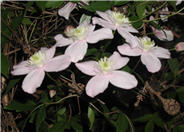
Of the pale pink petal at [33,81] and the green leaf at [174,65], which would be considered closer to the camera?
the pale pink petal at [33,81]

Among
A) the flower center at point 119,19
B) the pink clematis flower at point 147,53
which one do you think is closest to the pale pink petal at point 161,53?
the pink clematis flower at point 147,53

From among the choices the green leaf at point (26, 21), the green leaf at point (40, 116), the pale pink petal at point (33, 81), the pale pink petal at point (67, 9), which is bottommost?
the green leaf at point (40, 116)

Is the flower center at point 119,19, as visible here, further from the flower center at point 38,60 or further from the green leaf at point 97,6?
the flower center at point 38,60

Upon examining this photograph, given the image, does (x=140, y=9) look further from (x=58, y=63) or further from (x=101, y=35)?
(x=58, y=63)

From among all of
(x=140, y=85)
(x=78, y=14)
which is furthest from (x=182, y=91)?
(x=78, y=14)

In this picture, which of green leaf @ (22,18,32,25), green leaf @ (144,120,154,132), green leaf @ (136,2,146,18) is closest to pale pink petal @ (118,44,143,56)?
green leaf @ (136,2,146,18)

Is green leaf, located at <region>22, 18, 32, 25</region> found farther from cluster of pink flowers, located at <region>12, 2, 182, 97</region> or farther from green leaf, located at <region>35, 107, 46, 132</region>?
green leaf, located at <region>35, 107, 46, 132</region>
